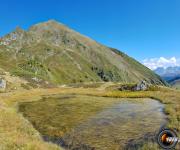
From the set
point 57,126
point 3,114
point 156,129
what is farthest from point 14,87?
point 156,129

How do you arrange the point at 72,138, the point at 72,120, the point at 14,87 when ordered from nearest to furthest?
the point at 72,138, the point at 72,120, the point at 14,87

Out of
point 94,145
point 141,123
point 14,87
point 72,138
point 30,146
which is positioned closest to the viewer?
point 30,146

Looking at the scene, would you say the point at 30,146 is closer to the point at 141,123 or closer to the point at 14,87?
the point at 141,123

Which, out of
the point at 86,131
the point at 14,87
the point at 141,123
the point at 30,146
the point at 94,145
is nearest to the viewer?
the point at 30,146

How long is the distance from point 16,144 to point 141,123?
12.9m

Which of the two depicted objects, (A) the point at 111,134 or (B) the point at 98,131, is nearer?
(A) the point at 111,134

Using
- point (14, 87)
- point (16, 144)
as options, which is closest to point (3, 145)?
point (16, 144)

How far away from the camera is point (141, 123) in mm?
27578

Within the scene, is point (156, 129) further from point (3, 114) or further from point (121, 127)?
point (3, 114)

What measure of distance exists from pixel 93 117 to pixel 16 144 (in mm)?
14574

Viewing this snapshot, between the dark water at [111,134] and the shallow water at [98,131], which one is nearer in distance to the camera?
the dark water at [111,134]

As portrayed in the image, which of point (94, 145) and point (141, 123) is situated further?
point (141, 123)

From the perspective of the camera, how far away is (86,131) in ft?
83.9

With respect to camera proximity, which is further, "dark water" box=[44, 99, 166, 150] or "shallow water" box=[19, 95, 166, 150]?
"shallow water" box=[19, 95, 166, 150]
